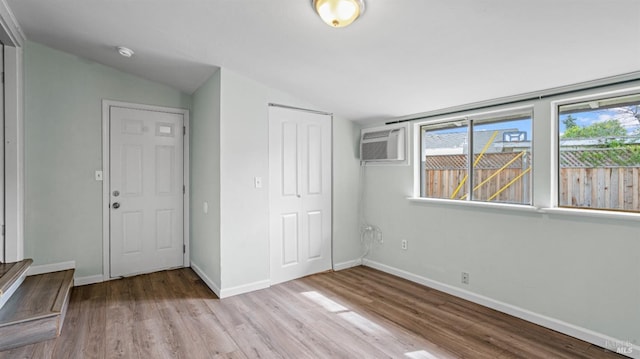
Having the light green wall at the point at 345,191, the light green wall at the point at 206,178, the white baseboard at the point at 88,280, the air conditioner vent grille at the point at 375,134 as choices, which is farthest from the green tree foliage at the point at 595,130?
the white baseboard at the point at 88,280

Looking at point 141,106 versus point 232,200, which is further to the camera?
point 141,106

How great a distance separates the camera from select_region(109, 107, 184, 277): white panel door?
367 cm

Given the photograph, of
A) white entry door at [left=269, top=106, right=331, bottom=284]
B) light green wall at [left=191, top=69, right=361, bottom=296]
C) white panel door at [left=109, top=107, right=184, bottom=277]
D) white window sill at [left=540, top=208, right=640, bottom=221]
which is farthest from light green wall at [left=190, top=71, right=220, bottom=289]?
white window sill at [left=540, top=208, right=640, bottom=221]

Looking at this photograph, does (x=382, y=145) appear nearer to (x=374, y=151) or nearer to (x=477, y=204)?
(x=374, y=151)

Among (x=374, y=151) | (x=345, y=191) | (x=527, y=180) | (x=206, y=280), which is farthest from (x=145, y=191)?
(x=527, y=180)

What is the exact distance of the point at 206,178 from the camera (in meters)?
3.51

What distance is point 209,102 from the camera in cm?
343

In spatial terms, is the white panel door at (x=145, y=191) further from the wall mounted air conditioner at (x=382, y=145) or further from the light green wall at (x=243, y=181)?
the wall mounted air conditioner at (x=382, y=145)

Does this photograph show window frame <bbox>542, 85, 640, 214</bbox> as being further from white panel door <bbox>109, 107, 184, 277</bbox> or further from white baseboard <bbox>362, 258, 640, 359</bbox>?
white panel door <bbox>109, 107, 184, 277</bbox>

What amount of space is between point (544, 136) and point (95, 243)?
15.3 ft

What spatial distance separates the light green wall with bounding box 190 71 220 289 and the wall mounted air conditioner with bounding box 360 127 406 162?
6.22 feet

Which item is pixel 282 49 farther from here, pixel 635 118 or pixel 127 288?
pixel 127 288

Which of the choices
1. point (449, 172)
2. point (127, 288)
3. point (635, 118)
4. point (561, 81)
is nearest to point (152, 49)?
point (127, 288)

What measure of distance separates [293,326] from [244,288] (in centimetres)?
91
